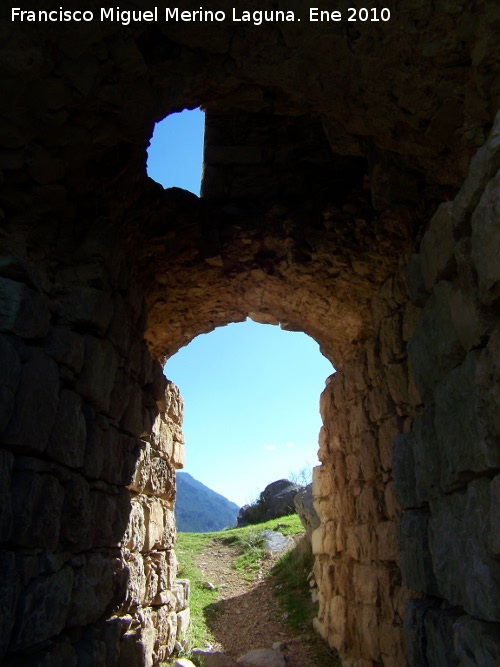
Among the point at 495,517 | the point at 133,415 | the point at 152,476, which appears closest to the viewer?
the point at 495,517

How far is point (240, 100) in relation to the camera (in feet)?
11.3

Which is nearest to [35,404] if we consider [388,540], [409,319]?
[409,319]

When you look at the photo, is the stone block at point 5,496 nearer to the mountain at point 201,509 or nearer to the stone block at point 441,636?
the stone block at point 441,636

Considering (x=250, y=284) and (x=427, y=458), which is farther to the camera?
(x=250, y=284)

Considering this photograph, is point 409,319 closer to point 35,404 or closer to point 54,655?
point 35,404

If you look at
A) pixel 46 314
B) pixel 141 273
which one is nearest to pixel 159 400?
pixel 141 273

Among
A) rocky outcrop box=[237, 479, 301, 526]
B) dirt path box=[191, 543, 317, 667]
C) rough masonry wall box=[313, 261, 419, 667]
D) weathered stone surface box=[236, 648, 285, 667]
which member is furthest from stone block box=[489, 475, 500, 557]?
rocky outcrop box=[237, 479, 301, 526]

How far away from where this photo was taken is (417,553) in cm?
266

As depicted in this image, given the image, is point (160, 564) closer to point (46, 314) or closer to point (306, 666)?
point (306, 666)

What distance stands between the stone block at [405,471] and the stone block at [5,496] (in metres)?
1.94

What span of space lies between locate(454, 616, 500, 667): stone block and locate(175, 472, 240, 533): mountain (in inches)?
2439

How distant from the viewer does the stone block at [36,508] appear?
8.45 feet

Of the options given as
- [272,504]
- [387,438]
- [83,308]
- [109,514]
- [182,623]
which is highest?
[83,308]

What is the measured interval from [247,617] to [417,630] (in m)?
5.49
